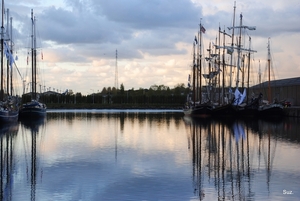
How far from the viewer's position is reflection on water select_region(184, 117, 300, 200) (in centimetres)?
1747

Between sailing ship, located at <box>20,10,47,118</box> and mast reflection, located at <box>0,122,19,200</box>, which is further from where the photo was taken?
sailing ship, located at <box>20,10,47,118</box>

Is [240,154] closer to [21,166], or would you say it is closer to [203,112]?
[21,166]

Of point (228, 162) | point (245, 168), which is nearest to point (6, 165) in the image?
point (228, 162)

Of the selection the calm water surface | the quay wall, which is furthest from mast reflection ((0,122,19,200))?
the quay wall

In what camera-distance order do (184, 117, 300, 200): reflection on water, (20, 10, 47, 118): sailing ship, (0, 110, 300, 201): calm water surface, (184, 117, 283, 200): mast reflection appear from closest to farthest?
(0, 110, 300, 201): calm water surface → (184, 117, 300, 200): reflection on water → (184, 117, 283, 200): mast reflection → (20, 10, 47, 118): sailing ship

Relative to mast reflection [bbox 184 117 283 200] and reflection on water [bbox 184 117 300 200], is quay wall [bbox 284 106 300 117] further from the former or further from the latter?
reflection on water [bbox 184 117 300 200]

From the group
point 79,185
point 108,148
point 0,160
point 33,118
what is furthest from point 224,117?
point 79,185

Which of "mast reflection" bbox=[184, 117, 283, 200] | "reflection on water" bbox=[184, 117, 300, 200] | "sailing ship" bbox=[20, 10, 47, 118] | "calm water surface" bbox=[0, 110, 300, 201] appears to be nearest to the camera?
"calm water surface" bbox=[0, 110, 300, 201]

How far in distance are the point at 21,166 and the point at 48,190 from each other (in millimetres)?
6340

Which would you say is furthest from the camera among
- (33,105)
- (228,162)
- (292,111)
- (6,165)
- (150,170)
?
(292,111)

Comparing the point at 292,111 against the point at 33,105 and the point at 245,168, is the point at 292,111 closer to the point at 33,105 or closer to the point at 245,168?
the point at 33,105

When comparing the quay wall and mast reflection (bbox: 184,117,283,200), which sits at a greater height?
the quay wall

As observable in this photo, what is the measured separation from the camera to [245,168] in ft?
76.1

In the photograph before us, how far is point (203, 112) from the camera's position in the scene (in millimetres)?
78438
